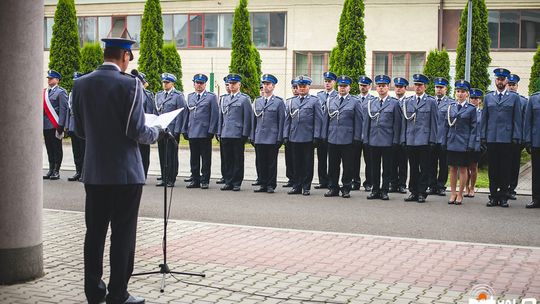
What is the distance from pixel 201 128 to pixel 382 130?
3.71 metres

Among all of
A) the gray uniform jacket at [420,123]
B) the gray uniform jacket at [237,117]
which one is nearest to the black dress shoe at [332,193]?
the gray uniform jacket at [420,123]

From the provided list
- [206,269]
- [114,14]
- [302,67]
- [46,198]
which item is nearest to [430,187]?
[46,198]

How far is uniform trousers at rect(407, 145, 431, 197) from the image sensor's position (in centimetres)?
1459

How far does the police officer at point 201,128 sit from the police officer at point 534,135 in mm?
5984

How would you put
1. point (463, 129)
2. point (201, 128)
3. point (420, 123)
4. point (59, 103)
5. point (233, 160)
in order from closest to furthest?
point (463, 129), point (420, 123), point (233, 160), point (201, 128), point (59, 103)

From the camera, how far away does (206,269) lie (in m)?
8.16

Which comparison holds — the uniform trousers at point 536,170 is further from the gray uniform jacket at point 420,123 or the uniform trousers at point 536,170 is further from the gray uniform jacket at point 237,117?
the gray uniform jacket at point 237,117

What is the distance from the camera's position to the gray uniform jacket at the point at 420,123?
14930mm

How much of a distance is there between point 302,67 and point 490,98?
81.8 feet

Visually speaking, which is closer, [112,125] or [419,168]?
[112,125]

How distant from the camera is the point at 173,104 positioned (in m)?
16.6

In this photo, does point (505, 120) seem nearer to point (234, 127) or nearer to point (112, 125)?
point (234, 127)

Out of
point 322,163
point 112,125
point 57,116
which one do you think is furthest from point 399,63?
point 112,125

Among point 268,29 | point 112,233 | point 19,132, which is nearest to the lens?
point 112,233
